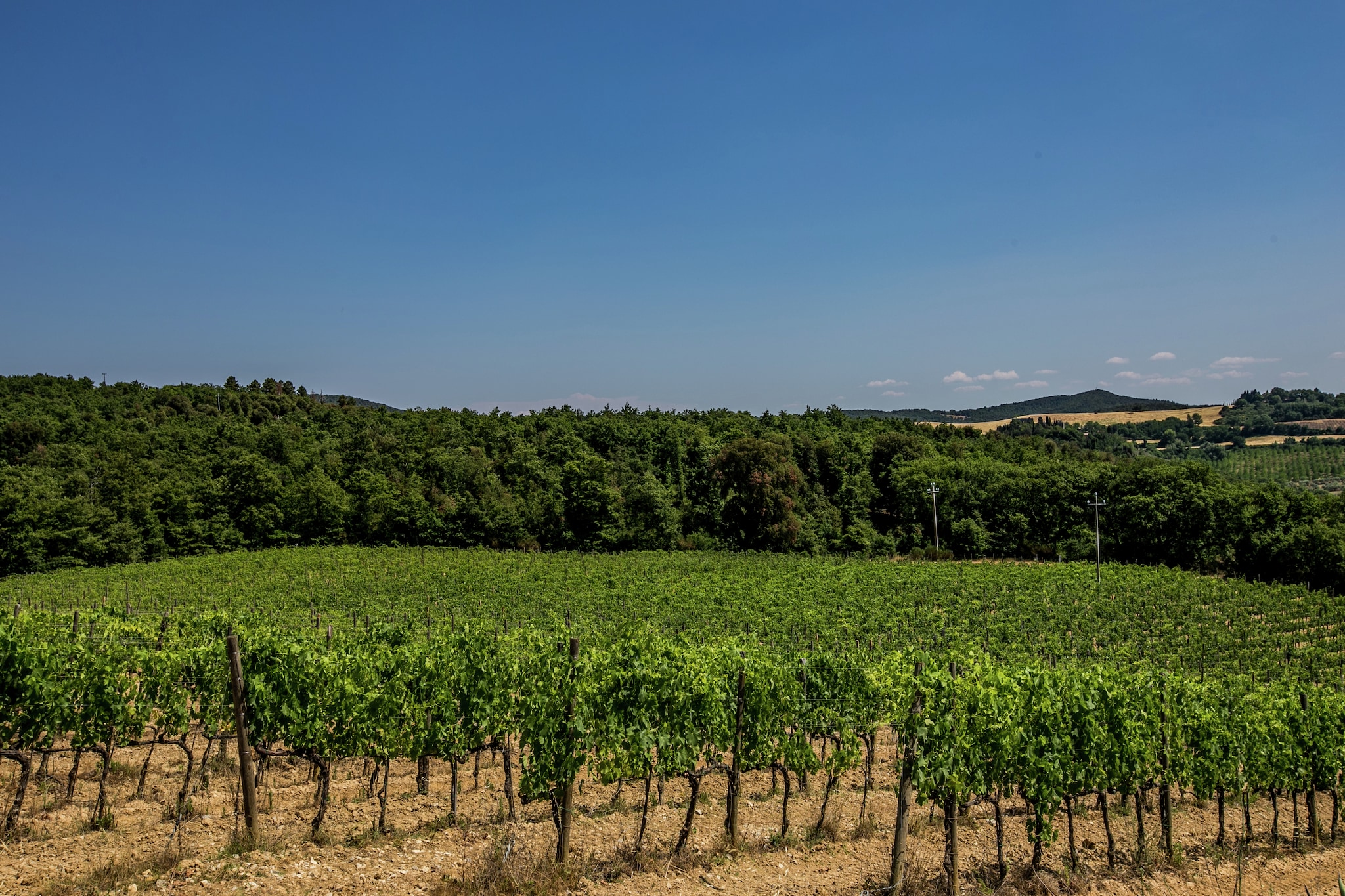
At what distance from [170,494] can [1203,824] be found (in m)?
54.4

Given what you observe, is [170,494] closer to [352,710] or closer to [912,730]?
[352,710]

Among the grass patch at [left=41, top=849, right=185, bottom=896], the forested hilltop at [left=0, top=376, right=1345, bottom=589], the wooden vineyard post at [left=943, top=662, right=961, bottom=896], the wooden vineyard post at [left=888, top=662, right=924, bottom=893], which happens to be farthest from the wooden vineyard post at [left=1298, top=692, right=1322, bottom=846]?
the forested hilltop at [left=0, top=376, right=1345, bottom=589]

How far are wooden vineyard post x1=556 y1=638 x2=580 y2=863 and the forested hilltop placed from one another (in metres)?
40.3

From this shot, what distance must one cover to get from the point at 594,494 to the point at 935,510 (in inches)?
912

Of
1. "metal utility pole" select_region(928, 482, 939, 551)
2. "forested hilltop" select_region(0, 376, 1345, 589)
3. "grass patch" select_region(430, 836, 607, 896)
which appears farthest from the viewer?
"metal utility pole" select_region(928, 482, 939, 551)

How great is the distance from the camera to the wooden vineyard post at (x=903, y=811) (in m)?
7.04

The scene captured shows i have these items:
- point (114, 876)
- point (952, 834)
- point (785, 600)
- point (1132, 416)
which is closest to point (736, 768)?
point (952, 834)

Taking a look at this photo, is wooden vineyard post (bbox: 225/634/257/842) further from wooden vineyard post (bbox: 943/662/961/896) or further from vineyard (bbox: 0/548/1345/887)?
wooden vineyard post (bbox: 943/662/961/896)

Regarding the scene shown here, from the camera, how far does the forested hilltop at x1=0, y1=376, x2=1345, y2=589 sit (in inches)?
1626

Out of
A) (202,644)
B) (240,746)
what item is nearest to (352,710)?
(240,746)

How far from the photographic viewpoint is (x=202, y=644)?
1173 cm

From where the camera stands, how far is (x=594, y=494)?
1954 inches

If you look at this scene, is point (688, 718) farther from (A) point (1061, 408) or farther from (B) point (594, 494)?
(A) point (1061, 408)

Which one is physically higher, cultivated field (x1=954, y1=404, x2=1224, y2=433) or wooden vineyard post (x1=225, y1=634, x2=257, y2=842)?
cultivated field (x1=954, y1=404, x2=1224, y2=433)
